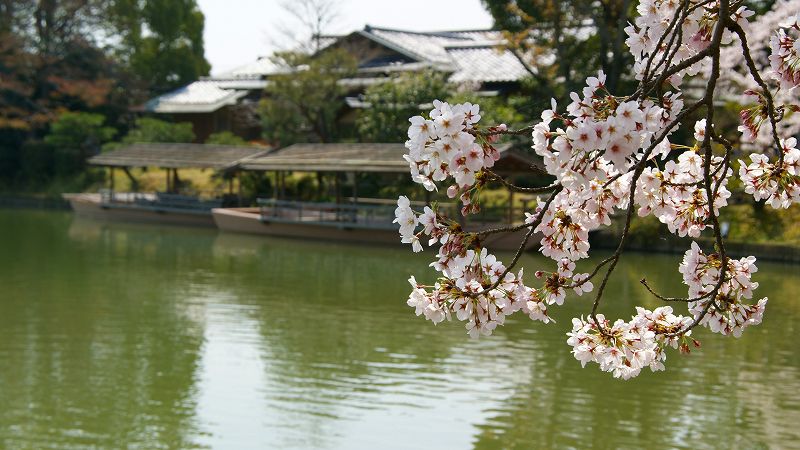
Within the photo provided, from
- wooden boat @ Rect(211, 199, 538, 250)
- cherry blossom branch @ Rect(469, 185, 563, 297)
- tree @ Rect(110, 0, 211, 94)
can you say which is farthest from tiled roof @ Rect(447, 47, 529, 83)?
cherry blossom branch @ Rect(469, 185, 563, 297)

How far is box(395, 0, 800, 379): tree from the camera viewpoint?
7.43 feet

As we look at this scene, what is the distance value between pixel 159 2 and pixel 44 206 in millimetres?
12080

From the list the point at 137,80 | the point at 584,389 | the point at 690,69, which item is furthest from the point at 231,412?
the point at 137,80

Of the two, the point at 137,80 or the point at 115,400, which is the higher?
the point at 137,80

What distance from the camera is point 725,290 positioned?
2857 mm

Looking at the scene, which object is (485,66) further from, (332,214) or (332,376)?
→ (332,376)

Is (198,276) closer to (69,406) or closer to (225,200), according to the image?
(69,406)

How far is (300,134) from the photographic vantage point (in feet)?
88.1

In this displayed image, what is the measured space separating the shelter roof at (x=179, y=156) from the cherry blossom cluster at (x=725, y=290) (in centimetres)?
2071

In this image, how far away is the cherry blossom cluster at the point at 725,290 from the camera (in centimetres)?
280

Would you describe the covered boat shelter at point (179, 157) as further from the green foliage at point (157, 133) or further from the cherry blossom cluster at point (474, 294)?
the cherry blossom cluster at point (474, 294)

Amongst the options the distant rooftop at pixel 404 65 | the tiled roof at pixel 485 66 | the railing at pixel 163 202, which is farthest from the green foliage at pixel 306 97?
the railing at pixel 163 202

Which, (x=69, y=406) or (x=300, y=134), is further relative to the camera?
(x=300, y=134)

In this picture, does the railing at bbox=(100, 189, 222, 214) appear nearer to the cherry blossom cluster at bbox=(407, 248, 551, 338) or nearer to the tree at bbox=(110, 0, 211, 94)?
the tree at bbox=(110, 0, 211, 94)
